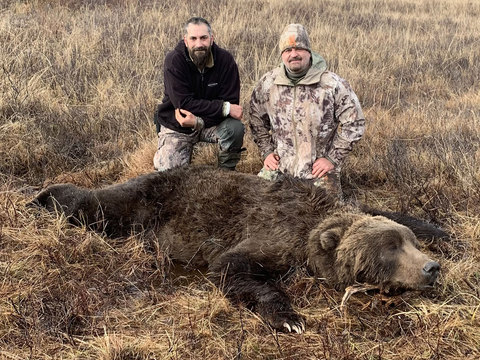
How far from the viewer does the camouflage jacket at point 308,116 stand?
5.00 m

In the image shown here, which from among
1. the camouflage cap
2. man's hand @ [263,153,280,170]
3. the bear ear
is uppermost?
the camouflage cap

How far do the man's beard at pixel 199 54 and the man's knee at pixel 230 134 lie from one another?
705mm

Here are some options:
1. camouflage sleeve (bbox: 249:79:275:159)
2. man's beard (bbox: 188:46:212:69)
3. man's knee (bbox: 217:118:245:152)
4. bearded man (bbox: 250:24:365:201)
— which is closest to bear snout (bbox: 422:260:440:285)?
bearded man (bbox: 250:24:365:201)

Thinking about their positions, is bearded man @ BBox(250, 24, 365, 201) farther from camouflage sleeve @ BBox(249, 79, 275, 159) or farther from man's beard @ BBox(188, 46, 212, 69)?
man's beard @ BBox(188, 46, 212, 69)

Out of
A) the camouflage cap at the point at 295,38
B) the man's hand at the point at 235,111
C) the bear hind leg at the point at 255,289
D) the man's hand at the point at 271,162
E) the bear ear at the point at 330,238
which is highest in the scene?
the camouflage cap at the point at 295,38

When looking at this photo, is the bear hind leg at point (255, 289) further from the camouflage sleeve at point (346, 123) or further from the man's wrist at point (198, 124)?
the man's wrist at point (198, 124)

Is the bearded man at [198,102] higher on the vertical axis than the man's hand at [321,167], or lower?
higher

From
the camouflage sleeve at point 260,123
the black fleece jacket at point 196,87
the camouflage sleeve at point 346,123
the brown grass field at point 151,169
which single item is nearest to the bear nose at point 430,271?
the brown grass field at point 151,169

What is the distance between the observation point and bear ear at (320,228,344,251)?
3456mm

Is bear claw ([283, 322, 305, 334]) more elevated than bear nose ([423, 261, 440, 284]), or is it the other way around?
bear nose ([423, 261, 440, 284])

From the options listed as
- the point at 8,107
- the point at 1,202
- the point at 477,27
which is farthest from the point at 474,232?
the point at 477,27

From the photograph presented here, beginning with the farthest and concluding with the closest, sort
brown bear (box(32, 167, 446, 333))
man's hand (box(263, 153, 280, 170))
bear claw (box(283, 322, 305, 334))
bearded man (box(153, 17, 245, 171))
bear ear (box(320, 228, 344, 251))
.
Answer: bearded man (box(153, 17, 245, 171)) < man's hand (box(263, 153, 280, 170)) < bear ear (box(320, 228, 344, 251)) < brown bear (box(32, 167, 446, 333)) < bear claw (box(283, 322, 305, 334))

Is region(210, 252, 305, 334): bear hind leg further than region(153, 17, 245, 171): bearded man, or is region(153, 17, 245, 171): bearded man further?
region(153, 17, 245, 171): bearded man

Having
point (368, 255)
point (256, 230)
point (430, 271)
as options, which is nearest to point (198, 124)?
point (256, 230)
